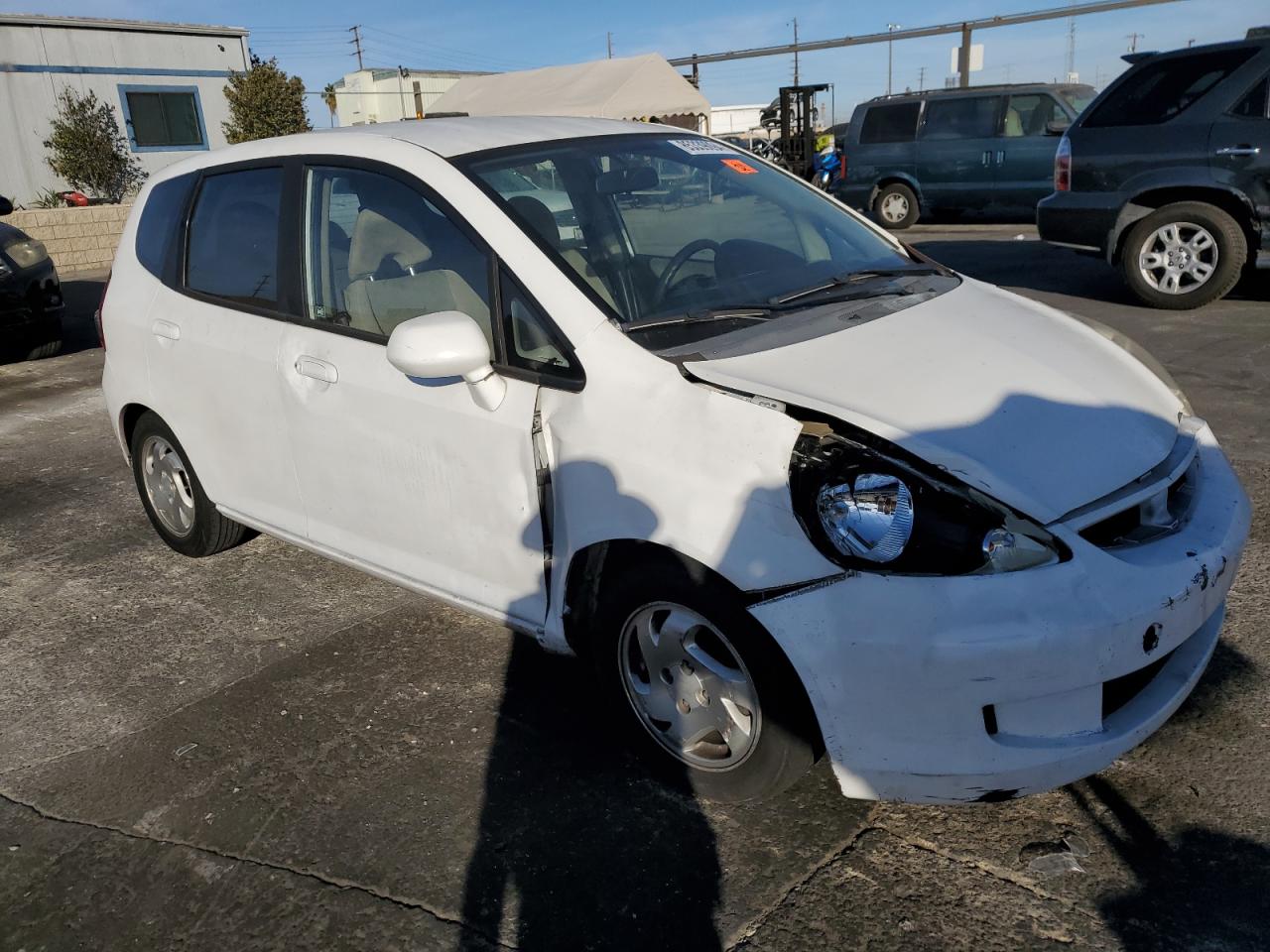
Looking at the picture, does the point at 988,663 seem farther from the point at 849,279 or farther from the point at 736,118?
→ the point at 736,118

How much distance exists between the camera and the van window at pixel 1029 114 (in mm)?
14195

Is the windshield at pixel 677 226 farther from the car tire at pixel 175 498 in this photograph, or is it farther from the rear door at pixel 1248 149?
the rear door at pixel 1248 149

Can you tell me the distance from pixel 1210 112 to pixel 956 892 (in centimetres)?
744

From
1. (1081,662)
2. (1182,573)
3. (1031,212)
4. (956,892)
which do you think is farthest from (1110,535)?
(1031,212)

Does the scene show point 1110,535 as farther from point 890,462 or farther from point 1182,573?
point 890,462

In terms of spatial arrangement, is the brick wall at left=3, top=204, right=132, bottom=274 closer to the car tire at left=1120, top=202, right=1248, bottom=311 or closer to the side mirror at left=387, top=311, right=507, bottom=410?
the car tire at left=1120, top=202, right=1248, bottom=311

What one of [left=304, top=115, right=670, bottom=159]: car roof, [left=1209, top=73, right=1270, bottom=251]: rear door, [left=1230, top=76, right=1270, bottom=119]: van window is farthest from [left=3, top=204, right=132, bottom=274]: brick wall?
[left=1230, top=76, right=1270, bottom=119]: van window

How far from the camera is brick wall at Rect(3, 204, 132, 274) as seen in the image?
52.4 ft

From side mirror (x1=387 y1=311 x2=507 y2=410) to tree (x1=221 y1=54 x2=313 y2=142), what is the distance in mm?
26522

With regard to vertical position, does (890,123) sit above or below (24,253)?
above

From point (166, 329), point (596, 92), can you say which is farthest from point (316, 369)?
point (596, 92)

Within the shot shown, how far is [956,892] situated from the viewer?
7.82 ft

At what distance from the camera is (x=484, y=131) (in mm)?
3424

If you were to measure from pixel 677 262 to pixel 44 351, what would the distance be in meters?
8.98
